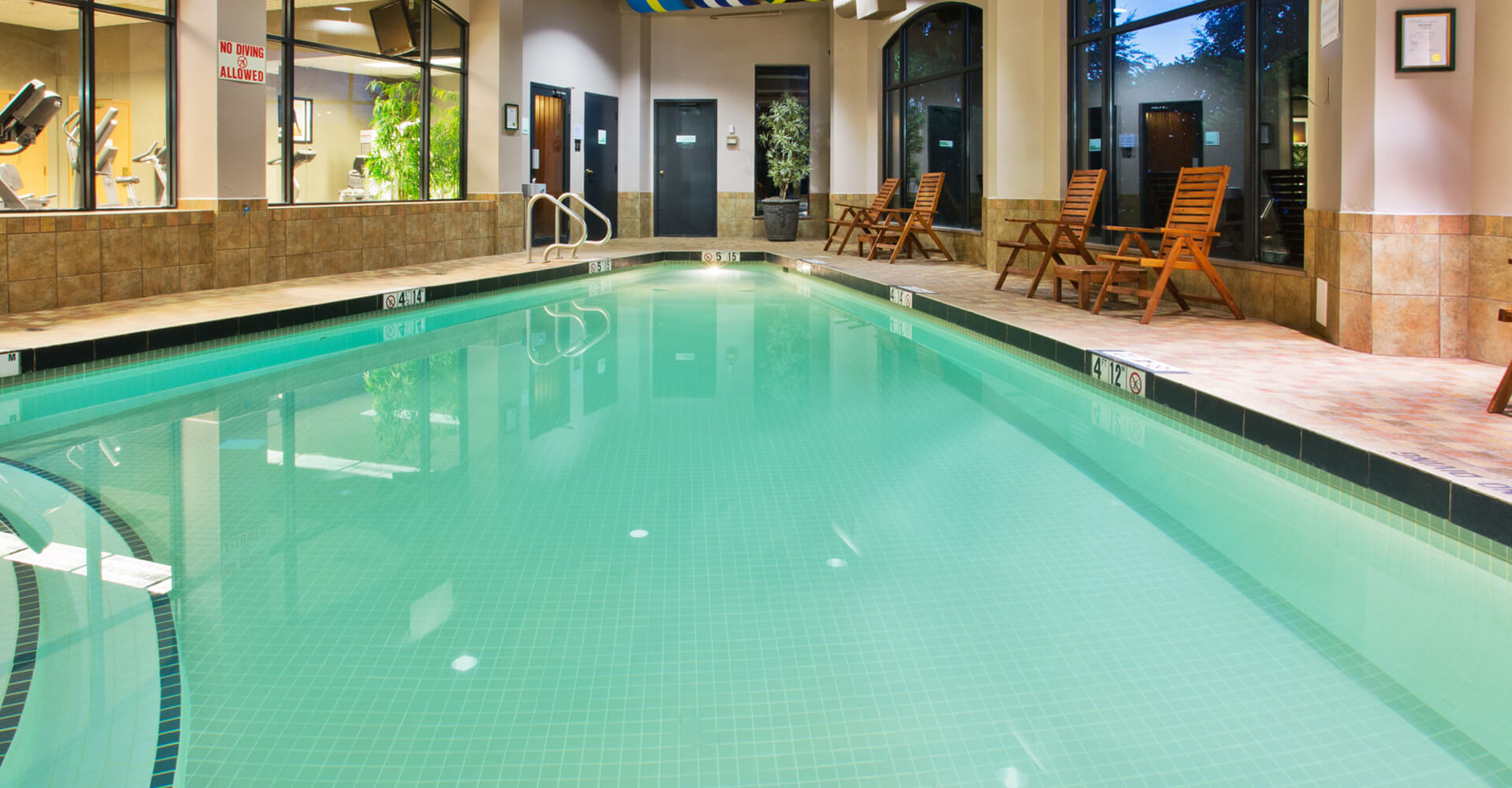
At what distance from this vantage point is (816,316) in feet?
26.8

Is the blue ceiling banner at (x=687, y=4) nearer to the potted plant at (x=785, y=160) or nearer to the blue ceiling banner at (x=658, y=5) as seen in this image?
the blue ceiling banner at (x=658, y=5)

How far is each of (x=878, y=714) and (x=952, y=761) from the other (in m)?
0.20

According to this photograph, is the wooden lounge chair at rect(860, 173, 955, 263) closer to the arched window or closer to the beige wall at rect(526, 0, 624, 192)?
the arched window

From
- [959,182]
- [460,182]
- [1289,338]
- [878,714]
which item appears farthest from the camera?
[959,182]

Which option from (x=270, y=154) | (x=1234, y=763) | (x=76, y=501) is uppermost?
(x=270, y=154)

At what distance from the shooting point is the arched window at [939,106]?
472 inches

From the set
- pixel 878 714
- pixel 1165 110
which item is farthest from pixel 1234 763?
pixel 1165 110

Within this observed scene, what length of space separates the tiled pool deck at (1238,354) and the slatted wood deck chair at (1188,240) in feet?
0.46

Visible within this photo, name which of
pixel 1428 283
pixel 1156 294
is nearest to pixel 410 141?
pixel 1156 294

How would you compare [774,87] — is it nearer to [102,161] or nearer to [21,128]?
[102,161]

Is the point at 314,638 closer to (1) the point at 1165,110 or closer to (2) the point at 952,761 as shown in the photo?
(2) the point at 952,761

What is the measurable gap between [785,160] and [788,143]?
25 centimetres

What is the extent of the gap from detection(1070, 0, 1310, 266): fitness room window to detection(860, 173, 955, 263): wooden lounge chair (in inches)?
78.8

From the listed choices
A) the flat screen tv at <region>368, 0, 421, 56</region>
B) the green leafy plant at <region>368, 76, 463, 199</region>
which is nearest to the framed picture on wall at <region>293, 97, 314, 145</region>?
the green leafy plant at <region>368, 76, 463, 199</region>
